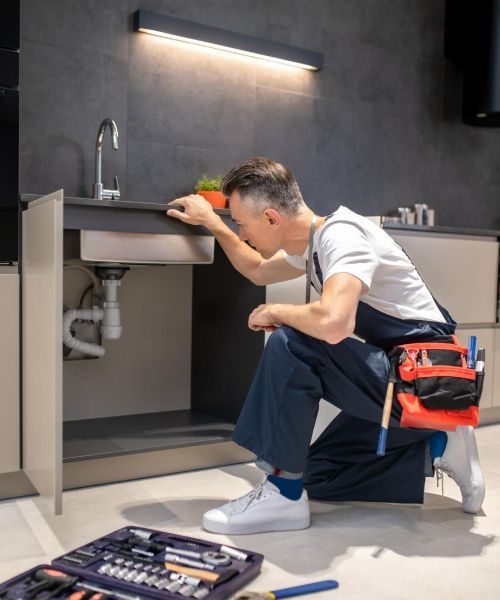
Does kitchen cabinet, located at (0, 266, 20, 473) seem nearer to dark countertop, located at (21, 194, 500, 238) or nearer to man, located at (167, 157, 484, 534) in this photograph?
dark countertop, located at (21, 194, 500, 238)

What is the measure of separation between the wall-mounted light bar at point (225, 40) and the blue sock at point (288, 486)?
73.8 inches

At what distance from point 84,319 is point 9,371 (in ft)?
1.85

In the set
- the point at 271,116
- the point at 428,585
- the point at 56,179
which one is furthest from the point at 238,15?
the point at 428,585

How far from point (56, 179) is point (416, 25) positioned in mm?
2328

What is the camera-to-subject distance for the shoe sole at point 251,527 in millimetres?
1971

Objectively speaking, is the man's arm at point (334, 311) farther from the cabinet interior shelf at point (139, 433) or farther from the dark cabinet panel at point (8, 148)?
the dark cabinet panel at point (8, 148)

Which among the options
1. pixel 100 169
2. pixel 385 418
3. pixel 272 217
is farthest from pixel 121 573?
pixel 100 169

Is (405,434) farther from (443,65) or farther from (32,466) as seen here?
(443,65)

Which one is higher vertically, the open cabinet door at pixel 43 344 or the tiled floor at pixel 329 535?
the open cabinet door at pixel 43 344

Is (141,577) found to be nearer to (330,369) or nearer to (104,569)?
(104,569)

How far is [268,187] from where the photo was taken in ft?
6.75

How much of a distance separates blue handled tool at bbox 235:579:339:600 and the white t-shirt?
72 centimetres

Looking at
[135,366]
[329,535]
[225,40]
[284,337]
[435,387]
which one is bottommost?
[329,535]

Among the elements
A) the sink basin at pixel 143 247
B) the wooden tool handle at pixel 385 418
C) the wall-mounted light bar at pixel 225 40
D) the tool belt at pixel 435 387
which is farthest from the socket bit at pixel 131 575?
the wall-mounted light bar at pixel 225 40
